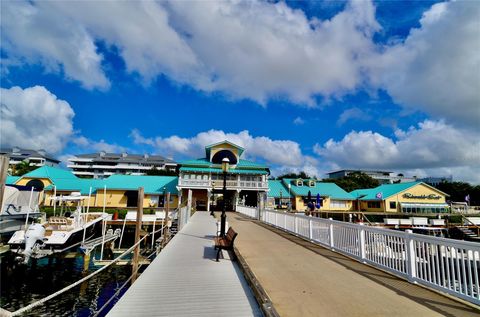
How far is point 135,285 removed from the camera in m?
5.97

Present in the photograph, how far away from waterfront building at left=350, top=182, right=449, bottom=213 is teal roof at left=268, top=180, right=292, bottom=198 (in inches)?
435

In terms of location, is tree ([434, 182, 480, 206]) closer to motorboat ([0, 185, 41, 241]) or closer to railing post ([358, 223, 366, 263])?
railing post ([358, 223, 366, 263])

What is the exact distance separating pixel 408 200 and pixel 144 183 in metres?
40.6

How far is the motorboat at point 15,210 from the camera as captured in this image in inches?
757

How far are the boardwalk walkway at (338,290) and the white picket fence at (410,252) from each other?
29 centimetres

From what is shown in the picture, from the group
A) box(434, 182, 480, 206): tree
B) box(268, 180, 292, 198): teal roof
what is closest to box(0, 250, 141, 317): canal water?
box(268, 180, 292, 198): teal roof

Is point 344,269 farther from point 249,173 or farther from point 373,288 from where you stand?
point 249,173

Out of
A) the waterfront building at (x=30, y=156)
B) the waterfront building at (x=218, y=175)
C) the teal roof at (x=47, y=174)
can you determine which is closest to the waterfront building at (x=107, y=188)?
the teal roof at (x=47, y=174)

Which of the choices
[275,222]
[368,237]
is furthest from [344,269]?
[275,222]

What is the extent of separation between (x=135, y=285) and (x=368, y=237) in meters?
6.38

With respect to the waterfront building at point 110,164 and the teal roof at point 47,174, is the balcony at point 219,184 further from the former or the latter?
the waterfront building at point 110,164

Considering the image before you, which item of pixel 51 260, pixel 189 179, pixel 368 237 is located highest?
pixel 189 179

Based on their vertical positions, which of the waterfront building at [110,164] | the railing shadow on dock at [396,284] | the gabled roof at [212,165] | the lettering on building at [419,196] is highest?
the waterfront building at [110,164]

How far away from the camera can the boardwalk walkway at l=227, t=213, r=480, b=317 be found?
14.2 ft
